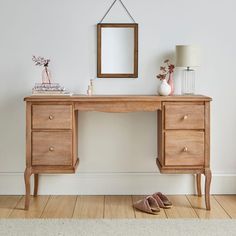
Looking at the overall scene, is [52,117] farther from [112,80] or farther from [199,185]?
[199,185]

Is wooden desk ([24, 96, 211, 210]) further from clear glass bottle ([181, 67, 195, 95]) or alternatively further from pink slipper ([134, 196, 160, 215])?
clear glass bottle ([181, 67, 195, 95])

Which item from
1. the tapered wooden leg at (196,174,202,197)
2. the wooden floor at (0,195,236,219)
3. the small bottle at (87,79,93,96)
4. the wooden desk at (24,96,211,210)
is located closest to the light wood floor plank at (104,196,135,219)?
the wooden floor at (0,195,236,219)

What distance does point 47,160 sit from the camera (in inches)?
137

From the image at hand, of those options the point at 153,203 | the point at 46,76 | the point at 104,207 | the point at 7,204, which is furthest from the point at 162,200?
the point at 46,76

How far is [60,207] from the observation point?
3545 mm

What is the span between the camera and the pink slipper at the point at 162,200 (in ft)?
11.6

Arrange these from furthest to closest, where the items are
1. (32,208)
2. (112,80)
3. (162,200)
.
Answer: (112,80)
(162,200)
(32,208)

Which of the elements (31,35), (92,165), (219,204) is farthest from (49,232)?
(31,35)

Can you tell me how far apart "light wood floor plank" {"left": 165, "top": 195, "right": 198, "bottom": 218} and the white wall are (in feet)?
0.51

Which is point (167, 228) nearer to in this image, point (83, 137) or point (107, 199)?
point (107, 199)

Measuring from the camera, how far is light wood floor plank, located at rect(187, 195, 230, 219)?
332cm

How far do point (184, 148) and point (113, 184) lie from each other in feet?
2.54

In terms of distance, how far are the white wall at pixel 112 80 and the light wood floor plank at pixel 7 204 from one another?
4.3 inches

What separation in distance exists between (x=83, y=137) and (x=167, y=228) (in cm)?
119
